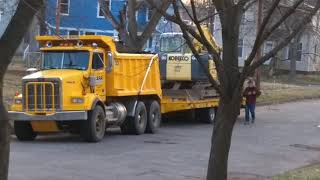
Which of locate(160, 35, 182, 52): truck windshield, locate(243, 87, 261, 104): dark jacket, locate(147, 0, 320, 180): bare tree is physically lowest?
locate(243, 87, 261, 104): dark jacket

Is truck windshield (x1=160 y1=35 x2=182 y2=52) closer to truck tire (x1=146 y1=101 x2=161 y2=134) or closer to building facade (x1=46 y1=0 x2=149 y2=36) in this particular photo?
truck tire (x1=146 y1=101 x2=161 y2=134)

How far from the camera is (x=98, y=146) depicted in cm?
1706

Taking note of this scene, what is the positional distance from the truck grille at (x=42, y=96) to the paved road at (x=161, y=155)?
0.94 meters

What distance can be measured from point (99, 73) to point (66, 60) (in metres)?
0.99

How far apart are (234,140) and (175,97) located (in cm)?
501

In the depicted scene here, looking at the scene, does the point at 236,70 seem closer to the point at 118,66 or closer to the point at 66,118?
the point at 66,118

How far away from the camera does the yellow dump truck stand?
17.5 meters

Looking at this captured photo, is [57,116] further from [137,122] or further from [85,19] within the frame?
[85,19]

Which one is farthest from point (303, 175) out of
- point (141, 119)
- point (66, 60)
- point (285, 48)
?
point (141, 119)

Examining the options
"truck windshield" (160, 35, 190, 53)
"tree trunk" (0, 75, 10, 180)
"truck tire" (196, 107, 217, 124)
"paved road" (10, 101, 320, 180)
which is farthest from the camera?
"truck windshield" (160, 35, 190, 53)

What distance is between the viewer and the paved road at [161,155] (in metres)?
12.6

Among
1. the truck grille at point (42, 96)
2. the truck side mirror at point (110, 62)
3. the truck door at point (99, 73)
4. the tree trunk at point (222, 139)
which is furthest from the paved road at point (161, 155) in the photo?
the tree trunk at point (222, 139)

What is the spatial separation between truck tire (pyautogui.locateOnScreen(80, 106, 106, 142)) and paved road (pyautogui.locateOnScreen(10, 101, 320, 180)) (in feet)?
0.90

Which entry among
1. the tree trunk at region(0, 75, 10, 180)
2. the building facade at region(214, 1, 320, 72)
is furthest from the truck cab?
the tree trunk at region(0, 75, 10, 180)
